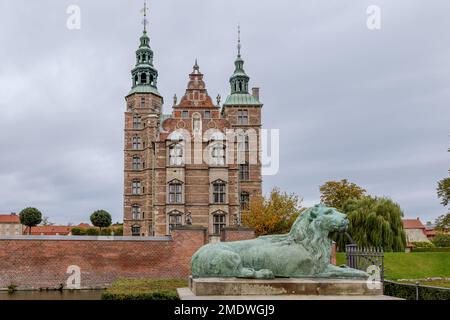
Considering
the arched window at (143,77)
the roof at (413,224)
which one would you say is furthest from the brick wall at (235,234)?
the roof at (413,224)

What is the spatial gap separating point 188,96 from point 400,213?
18.2 m

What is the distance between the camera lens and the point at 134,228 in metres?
41.6

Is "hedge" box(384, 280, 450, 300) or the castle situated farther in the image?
the castle

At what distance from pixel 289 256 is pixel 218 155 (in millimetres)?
28789

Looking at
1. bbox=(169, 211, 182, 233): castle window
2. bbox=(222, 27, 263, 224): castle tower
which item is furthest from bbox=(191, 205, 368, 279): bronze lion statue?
bbox=(222, 27, 263, 224): castle tower

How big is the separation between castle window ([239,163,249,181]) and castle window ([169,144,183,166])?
578 centimetres

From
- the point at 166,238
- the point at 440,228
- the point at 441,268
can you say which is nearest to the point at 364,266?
the point at 166,238

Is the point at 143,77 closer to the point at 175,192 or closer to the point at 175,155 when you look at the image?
the point at 175,155

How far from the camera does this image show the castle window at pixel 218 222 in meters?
37.0

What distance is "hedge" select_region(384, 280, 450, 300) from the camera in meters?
12.2

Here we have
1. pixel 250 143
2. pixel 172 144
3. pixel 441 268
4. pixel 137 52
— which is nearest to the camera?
pixel 441 268

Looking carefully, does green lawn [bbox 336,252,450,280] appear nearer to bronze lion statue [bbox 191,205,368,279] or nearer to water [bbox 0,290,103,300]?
water [bbox 0,290,103,300]
